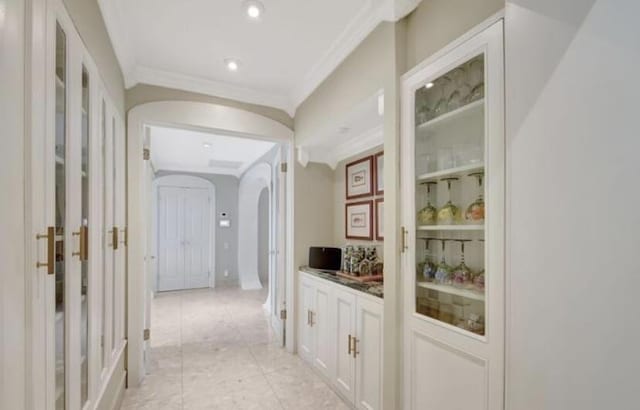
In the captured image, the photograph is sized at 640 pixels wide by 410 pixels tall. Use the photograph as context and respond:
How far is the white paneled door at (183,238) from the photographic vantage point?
619 centimetres

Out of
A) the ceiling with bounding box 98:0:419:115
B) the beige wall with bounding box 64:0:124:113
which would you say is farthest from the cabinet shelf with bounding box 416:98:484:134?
the beige wall with bounding box 64:0:124:113

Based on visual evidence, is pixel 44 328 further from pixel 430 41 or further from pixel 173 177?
pixel 173 177

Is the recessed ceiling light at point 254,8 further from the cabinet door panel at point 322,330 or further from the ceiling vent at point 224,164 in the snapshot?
the ceiling vent at point 224,164

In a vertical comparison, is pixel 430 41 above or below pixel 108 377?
above

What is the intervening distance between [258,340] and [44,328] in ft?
9.31

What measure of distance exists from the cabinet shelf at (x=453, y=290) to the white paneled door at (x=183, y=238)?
19.1ft

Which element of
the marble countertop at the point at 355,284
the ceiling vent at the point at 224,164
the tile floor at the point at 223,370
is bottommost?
the tile floor at the point at 223,370

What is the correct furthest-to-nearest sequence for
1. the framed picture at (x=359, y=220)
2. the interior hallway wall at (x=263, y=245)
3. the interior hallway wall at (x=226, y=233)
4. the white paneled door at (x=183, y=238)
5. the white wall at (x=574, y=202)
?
the interior hallway wall at (x=263, y=245), the interior hallway wall at (x=226, y=233), the white paneled door at (x=183, y=238), the framed picture at (x=359, y=220), the white wall at (x=574, y=202)

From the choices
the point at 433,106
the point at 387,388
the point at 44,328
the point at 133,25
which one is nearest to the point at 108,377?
the point at 44,328

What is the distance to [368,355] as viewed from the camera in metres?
2.00

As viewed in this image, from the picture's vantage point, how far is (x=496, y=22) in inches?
47.2

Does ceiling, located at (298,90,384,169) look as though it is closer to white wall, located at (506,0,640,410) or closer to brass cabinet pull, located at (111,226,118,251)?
white wall, located at (506,0,640,410)

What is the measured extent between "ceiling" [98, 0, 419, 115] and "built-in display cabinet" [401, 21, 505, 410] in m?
0.56

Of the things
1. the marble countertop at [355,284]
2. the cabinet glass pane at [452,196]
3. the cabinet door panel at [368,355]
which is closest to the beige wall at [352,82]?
the cabinet glass pane at [452,196]
